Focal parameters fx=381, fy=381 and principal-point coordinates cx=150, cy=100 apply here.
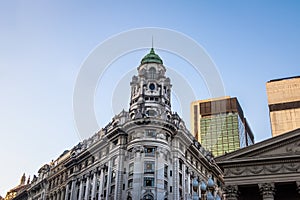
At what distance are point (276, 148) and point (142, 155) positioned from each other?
95.7 feet

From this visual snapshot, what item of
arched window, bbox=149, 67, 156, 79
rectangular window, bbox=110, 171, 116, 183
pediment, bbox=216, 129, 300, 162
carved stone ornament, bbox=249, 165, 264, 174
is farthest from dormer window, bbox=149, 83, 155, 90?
carved stone ornament, bbox=249, 165, 264, 174

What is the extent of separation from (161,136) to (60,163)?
32.6 m

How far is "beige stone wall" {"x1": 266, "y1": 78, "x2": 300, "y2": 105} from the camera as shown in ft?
343

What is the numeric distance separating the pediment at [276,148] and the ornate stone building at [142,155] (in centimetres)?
2139

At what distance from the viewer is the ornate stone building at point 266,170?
34.6 meters

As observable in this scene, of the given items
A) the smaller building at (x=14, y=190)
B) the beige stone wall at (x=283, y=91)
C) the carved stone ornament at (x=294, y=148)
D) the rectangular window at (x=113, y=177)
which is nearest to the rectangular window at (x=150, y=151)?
the rectangular window at (x=113, y=177)

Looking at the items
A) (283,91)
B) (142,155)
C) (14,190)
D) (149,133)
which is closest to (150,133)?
(149,133)

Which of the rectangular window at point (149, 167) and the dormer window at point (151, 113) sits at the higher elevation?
the dormer window at point (151, 113)

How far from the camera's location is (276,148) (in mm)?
35875

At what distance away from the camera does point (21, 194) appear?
359 feet

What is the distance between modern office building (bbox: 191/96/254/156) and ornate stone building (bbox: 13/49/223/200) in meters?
43.8

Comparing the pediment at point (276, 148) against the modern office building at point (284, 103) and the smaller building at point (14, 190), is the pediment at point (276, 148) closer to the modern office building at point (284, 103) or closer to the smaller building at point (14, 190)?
the modern office building at point (284, 103)

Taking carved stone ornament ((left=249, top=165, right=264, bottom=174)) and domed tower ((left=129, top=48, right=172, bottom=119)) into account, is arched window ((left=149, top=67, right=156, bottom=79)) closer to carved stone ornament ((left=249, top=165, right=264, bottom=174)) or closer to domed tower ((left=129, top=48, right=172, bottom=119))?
domed tower ((left=129, top=48, right=172, bottom=119))

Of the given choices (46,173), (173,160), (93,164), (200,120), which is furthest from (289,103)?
(46,173)
